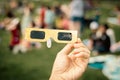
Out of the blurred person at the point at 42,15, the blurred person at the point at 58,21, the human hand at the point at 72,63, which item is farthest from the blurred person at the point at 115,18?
the human hand at the point at 72,63

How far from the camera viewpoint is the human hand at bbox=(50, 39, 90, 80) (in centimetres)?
75

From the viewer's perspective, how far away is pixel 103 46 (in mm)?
1693

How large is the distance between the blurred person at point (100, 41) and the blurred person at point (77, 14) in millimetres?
109

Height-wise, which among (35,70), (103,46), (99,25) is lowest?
(35,70)

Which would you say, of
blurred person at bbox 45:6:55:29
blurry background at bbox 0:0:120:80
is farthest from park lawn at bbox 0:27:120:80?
blurred person at bbox 45:6:55:29

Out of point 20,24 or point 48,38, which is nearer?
point 48,38

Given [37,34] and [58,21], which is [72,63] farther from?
[58,21]

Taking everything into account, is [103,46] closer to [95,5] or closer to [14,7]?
[95,5]

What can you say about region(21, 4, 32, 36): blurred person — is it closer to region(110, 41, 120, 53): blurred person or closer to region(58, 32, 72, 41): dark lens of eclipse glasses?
region(110, 41, 120, 53): blurred person

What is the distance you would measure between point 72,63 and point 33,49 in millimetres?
955

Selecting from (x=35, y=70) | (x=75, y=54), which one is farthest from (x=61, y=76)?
(x=35, y=70)

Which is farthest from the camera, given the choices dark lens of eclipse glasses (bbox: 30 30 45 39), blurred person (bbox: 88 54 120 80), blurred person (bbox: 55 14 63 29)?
blurred person (bbox: 55 14 63 29)

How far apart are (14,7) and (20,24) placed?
143mm

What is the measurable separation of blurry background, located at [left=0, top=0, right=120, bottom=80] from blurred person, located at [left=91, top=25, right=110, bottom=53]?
0.05 meters
